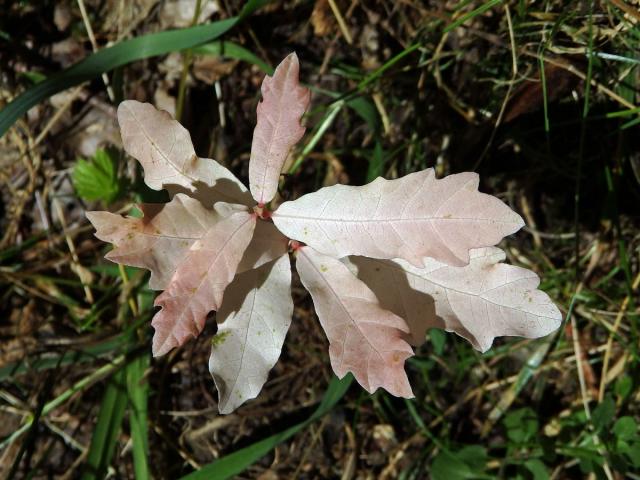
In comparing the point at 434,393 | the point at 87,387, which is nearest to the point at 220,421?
the point at 87,387

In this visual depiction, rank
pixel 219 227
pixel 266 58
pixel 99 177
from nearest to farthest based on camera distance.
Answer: pixel 219 227 → pixel 99 177 → pixel 266 58

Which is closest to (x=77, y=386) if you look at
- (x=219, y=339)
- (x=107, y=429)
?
(x=107, y=429)

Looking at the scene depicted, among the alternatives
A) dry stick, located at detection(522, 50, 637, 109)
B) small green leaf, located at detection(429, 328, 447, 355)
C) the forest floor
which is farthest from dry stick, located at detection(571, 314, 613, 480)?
dry stick, located at detection(522, 50, 637, 109)

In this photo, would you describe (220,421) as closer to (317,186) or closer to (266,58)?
(317,186)

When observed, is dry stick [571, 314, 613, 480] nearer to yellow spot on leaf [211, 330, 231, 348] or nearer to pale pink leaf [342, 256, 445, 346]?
pale pink leaf [342, 256, 445, 346]

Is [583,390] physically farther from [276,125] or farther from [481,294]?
[276,125]

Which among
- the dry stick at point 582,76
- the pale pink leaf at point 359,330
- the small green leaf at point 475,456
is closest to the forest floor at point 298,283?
the small green leaf at point 475,456
